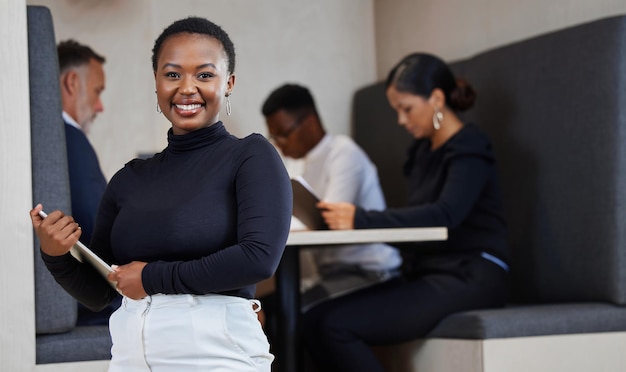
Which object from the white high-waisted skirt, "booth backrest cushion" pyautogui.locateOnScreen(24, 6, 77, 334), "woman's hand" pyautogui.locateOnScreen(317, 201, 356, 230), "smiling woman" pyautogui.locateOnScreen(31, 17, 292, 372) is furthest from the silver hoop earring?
the white high-waisted skirt

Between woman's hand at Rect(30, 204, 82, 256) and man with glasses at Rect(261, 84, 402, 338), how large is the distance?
190 cm

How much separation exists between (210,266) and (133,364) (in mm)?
192

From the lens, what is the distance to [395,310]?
8.66 ft

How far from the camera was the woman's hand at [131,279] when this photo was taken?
4.59ft

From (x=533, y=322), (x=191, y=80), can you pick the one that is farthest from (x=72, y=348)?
(x=533, y=322)

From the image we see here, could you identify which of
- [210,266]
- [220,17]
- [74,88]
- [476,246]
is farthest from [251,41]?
[210,266]

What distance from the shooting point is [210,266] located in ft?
4.51

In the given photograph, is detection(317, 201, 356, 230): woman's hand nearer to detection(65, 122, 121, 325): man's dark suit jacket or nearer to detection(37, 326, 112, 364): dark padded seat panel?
detection(65, 122, 121, 325): man's dark suit jacket

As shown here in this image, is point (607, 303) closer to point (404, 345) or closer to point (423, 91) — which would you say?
point (404, 345)

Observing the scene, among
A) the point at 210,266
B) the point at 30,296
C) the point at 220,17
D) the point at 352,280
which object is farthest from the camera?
the point at 220,17

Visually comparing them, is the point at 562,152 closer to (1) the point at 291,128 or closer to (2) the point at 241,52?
(1) the point at 291,128

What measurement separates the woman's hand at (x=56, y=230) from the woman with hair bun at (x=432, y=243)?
118cm

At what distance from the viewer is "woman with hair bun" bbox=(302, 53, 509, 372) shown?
2.63 m

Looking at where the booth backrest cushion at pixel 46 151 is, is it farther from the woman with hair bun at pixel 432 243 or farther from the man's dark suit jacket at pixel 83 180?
the woman with hair bun at pixel 432 243
